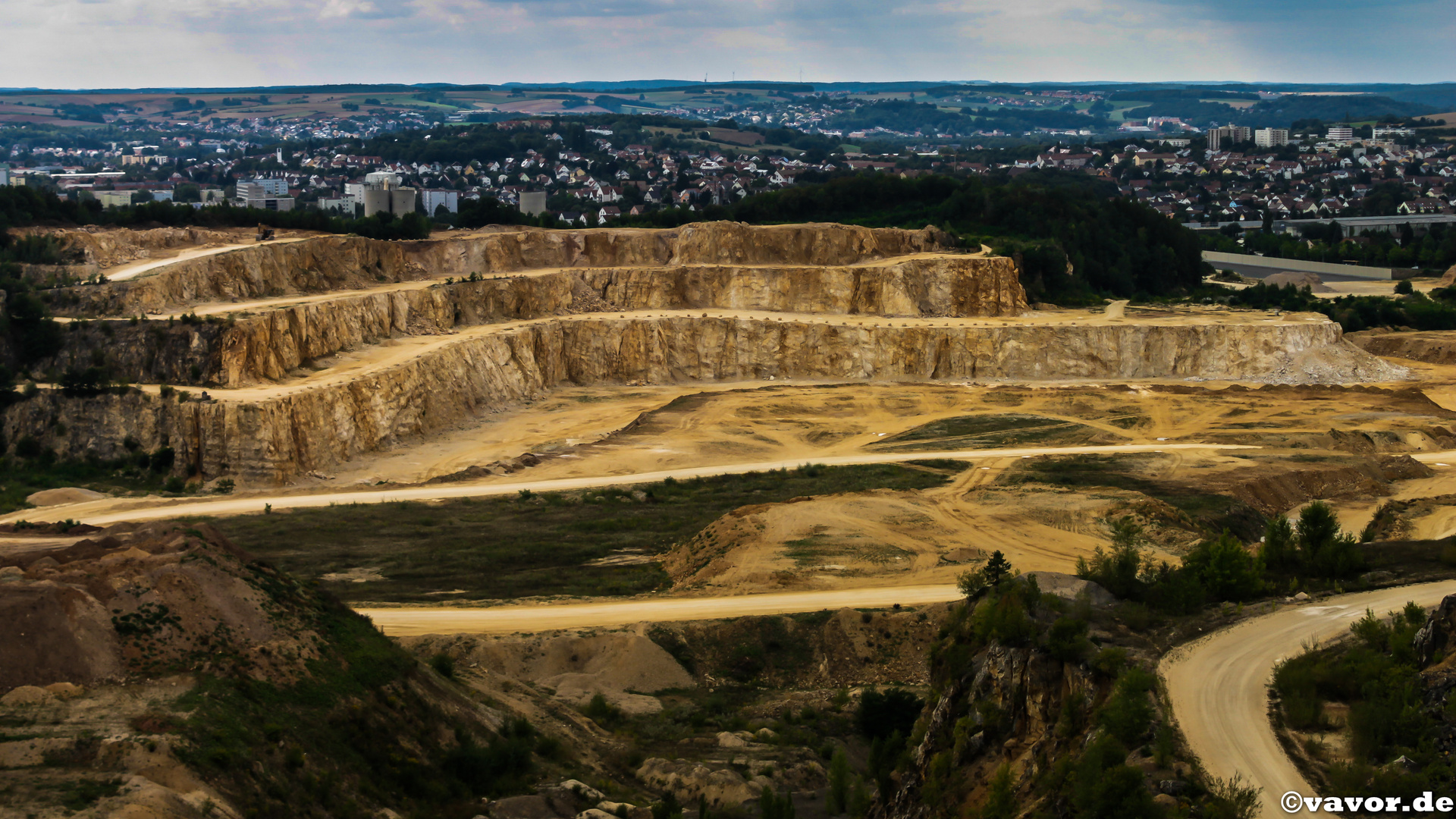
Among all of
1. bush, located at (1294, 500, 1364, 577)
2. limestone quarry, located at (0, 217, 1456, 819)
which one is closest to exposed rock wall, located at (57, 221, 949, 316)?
limestone quarry, located at (0, 217, 1456, 819)

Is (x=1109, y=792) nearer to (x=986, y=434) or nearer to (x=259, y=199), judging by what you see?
(x=986, y=434)

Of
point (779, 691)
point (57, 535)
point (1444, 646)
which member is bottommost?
point (779, 691)

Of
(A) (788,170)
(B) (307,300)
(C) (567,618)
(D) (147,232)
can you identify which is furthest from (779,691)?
(A) (788,170)

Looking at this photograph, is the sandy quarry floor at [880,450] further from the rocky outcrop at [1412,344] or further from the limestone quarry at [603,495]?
the rocky outcrop at [1412,344]

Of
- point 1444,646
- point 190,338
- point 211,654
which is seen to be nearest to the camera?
point 1444,646

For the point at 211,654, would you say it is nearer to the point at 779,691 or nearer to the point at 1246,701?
the point at 779,691

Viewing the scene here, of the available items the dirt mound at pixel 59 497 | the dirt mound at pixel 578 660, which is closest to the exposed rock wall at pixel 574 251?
the dirt mound at pixel 59 497
